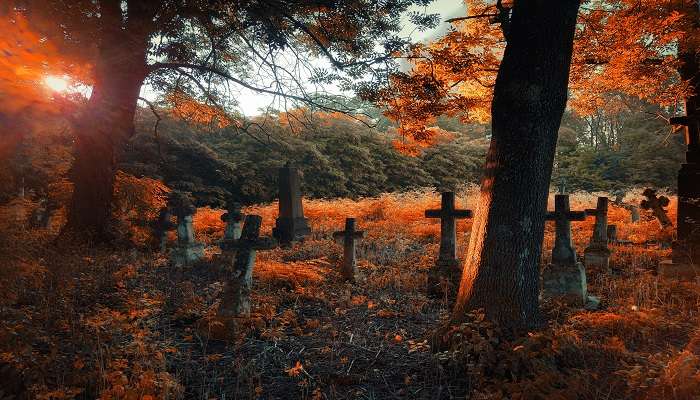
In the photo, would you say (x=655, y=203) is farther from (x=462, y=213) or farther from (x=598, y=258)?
(x=462, y=213)

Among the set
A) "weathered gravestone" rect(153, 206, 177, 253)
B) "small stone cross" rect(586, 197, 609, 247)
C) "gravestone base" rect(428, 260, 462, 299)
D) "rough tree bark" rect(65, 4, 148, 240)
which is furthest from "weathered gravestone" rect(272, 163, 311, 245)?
"small stone cross" rect(586, 197, 609, 247)

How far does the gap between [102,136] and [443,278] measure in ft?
22.8

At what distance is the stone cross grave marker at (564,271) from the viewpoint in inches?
226

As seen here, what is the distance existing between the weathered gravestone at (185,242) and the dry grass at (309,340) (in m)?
0.98

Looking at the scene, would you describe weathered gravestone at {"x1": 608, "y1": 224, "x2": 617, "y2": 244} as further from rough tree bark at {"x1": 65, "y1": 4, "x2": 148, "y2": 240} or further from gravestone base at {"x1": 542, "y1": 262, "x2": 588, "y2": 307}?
rough tree bark at {"x1": 65, "y1": 4, "x2": 148, "y2": 240}

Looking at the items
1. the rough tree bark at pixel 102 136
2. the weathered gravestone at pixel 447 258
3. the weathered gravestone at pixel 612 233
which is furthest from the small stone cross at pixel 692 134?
the rough tree bark at pixel 102 136

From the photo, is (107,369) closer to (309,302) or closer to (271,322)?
(271,322)

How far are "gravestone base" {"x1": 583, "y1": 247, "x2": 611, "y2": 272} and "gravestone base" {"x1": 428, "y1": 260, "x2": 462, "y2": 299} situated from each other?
2.86 meters

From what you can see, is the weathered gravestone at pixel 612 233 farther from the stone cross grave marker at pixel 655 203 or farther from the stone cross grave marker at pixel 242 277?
the stone cross grave marker at pixel 242 277

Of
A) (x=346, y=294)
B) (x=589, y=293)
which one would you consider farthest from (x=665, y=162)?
(x=346, y=294)

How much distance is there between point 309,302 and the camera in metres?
5.83

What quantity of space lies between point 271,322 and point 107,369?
177 centimetres

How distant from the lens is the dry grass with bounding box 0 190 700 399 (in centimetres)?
296

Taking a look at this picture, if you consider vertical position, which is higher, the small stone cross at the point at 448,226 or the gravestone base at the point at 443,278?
the small stone cross at the point at 448,226
